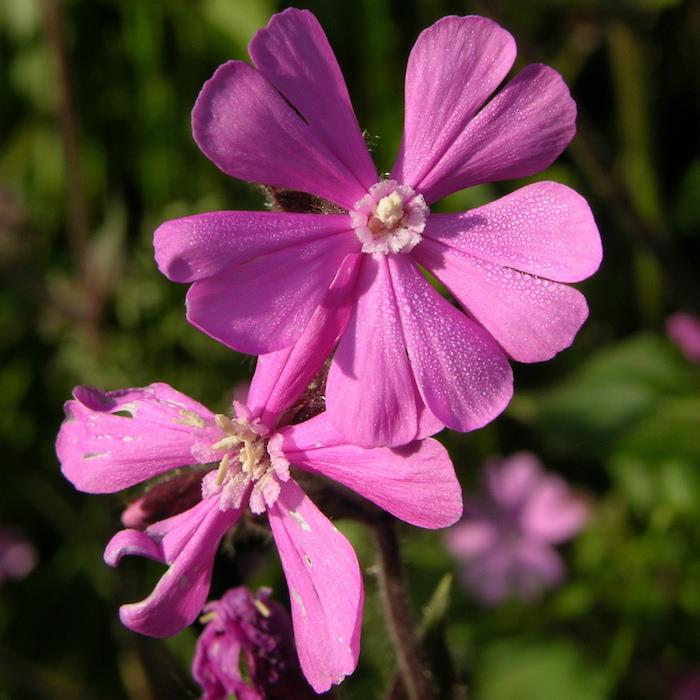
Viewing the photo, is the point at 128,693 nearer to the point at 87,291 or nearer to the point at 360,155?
the point at 87,291

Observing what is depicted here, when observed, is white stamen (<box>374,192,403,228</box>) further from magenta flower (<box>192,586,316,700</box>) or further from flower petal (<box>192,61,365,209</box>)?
magenta flower (<box>192,586,316,700</box>)

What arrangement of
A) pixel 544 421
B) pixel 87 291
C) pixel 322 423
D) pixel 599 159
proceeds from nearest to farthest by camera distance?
1. pixel 322 423
2. pixel 599 159
3. pixel 544 421
4. pixel 87 291

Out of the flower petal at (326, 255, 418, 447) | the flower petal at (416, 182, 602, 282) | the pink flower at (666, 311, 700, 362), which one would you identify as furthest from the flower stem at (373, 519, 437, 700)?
the pink flower at (666, 311, 700, 362)

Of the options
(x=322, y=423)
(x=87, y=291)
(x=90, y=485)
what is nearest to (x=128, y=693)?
(x=87, y=291)

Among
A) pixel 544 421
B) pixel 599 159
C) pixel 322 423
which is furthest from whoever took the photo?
pixel 544 421

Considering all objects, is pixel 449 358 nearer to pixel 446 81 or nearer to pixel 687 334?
pixel 446 81

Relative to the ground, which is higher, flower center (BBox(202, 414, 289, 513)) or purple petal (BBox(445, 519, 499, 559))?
flower center (BBox(202, 414, 289, 513))

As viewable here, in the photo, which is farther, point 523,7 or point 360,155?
point 523,7
